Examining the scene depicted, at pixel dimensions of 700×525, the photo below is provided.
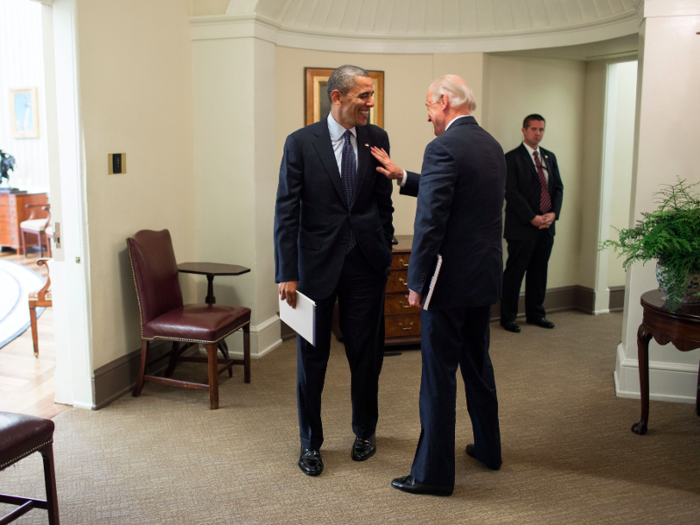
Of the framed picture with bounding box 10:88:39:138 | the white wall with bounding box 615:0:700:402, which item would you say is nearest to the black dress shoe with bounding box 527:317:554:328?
the white wall with bounding box 615:0:700:402

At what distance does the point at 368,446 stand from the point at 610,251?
391 centimetres

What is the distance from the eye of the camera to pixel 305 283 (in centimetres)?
285

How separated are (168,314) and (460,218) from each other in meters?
2.12

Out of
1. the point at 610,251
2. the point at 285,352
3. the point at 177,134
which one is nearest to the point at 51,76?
the point at 177,134

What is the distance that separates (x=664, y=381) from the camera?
3779mm

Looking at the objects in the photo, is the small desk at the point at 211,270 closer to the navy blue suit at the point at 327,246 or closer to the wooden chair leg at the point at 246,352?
the wooden chair leg at the point at 246,352

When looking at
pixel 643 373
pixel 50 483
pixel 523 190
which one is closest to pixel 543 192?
pixel 523 190

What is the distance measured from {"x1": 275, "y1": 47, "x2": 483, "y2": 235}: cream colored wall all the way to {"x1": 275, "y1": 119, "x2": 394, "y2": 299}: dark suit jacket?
2285 millimetres

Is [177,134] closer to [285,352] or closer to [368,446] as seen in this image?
[285,352]

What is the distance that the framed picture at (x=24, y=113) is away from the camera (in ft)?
32.1

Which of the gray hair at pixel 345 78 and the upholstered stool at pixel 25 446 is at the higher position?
the gray hair at pixel 345 78

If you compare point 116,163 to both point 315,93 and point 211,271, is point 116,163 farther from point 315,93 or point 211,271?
point 315,93

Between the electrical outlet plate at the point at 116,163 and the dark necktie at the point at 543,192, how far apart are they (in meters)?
3.47

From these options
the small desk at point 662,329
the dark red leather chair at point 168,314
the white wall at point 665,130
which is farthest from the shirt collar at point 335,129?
the white wall at point 665,130
